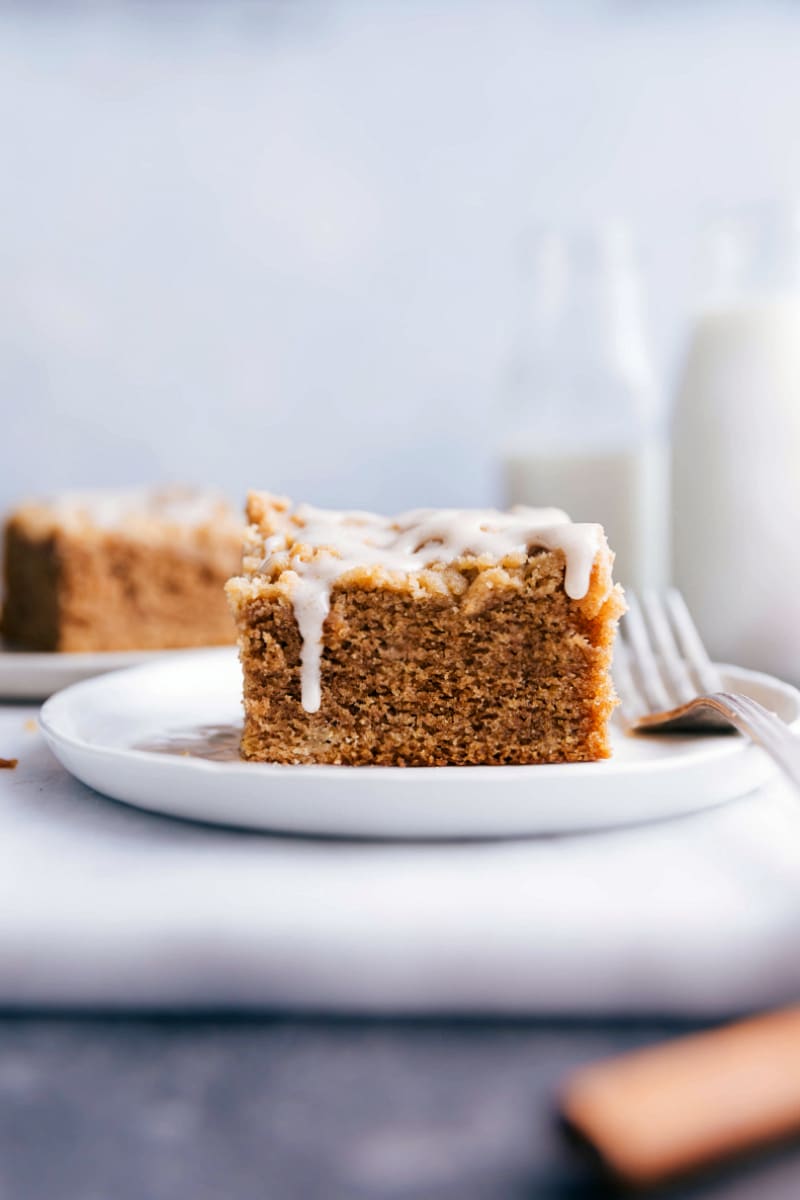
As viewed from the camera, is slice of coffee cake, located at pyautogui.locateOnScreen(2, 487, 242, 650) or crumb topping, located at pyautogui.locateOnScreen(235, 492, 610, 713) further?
slice of coffee cake, located at pyautogui.locateOnScreen(2, 487, 242, 650)

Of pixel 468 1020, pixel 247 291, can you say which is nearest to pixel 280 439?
pixel 247 291

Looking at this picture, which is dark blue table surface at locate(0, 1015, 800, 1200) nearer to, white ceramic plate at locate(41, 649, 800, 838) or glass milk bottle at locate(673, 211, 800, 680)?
white ceramic plate at locate(41, 649, 800, 838)

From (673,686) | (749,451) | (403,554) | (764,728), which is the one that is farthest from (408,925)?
(749,451)

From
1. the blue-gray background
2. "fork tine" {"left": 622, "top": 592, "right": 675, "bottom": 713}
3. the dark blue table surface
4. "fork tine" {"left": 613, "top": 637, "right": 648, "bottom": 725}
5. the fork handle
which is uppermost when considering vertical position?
the blue-gray background

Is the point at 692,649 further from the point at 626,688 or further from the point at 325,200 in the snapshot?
the point at 325,200

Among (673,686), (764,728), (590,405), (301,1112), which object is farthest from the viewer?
(590,405)

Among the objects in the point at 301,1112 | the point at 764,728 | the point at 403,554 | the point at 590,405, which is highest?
the point at 590,405

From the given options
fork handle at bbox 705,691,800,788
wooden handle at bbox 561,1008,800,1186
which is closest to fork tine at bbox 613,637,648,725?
fork handle at bbox 705,691,800,788
